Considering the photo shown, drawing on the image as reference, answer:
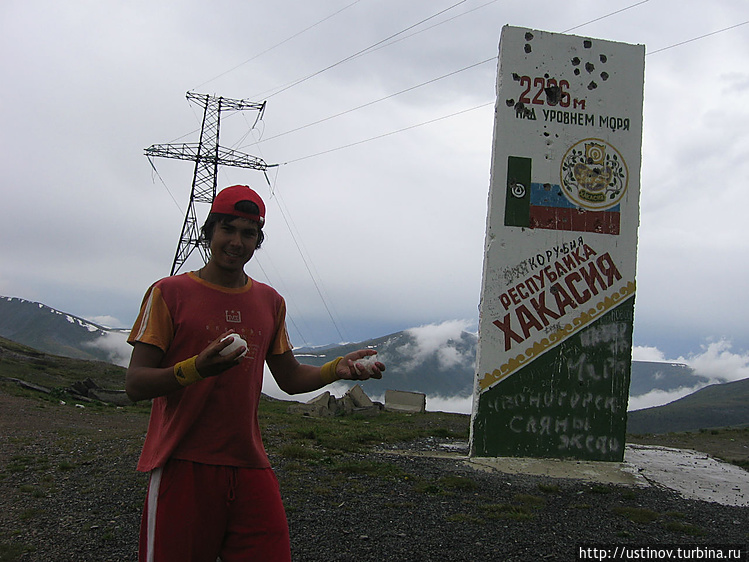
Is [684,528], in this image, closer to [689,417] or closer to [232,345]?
[232,345]

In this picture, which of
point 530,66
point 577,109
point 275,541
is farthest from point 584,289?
point 275,541

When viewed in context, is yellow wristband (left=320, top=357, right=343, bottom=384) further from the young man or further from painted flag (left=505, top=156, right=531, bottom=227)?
painted flag (left=505, top=156, right=531, bottom=227)

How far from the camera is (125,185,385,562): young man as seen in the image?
2.35 m

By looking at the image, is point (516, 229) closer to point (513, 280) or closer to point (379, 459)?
point (513, 280)

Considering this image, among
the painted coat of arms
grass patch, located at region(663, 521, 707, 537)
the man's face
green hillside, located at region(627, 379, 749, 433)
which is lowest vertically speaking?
green hillside, located at region(627, 379, 749, 433)

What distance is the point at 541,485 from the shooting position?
6.13 metres

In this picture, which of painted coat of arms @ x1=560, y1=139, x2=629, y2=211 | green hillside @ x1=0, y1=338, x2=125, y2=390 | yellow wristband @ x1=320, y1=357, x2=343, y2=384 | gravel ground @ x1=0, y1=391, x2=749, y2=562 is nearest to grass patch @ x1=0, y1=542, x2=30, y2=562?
gravel ground @ x1=0, y1=391, x2=749, y2=562

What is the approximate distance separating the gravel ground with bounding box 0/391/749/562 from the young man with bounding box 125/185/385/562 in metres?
1.95

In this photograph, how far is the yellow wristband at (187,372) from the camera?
2232mm

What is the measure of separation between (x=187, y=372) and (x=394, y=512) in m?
3.39

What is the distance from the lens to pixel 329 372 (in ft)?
9.34

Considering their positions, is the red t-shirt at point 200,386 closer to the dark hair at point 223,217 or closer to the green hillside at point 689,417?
the dark hair at point 223,217

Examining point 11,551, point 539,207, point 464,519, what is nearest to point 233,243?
point 11,551

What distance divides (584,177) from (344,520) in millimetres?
5439
